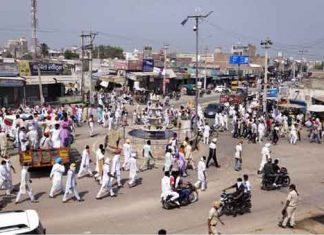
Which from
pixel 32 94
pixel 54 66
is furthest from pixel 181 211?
pixel 54 66

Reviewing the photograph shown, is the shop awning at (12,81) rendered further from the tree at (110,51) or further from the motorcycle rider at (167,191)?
the tree at (110,51)

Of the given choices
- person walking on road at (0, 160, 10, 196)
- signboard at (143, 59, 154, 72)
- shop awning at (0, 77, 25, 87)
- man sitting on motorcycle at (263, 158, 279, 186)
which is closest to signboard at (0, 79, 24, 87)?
shop awning at (0, 77, 25, 87)

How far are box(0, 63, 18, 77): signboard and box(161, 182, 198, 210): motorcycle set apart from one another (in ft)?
111

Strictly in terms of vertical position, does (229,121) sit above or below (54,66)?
below

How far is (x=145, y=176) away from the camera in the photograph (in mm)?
21344

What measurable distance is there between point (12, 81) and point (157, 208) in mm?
32773

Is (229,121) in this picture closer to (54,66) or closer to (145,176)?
(145,176)

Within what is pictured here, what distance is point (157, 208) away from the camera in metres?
16.9

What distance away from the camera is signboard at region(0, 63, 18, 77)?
47094 mm

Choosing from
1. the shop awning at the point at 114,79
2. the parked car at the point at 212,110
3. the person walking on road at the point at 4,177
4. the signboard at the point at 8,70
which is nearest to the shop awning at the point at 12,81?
the signboard at the point at 8,70

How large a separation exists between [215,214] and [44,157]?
9280 millimetres

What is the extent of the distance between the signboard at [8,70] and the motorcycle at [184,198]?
3383 cm

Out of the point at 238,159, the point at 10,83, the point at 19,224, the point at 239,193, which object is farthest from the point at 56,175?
the point at 10,83

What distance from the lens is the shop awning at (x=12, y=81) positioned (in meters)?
44.9
